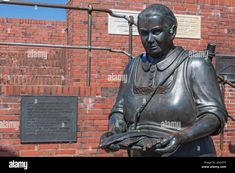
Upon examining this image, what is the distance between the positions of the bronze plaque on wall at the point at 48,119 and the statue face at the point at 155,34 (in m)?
2.38

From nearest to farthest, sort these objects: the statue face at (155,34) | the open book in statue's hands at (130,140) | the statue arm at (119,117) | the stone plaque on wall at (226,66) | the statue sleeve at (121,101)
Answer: the open book in statue's hands at (130,140) < the statue face at (155,34) < the statue arm at (119,117) < the statue sleeve at (121,101) < the stone plaque on wall at (226,66)

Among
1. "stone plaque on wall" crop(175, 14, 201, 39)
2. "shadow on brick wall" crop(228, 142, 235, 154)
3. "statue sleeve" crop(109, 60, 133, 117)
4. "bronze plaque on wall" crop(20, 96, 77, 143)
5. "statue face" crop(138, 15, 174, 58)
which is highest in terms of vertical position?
"stone plaque on wall" crop(175, 14, 201, 39)

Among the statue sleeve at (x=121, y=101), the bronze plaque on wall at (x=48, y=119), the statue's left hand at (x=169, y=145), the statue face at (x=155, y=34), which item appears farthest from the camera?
the bronze plaque on wall at (x=48, y=119)

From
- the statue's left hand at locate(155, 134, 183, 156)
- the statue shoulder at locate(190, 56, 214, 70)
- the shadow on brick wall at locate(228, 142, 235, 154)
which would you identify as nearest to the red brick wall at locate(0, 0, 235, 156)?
the shadow on brick wall at locate(228, 142, 235, 154)

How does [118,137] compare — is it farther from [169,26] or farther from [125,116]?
[169,26]

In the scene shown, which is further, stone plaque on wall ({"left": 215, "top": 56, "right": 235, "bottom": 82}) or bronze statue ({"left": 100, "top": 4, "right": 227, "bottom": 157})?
stone plaque on wall ({"left": 215, "top": 56, "right": 235, "bottom": 82})

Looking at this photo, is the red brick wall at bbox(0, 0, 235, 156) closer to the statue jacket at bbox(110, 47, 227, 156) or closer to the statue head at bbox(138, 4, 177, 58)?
the statue jacket at bbox(110, 47, 227, 156)

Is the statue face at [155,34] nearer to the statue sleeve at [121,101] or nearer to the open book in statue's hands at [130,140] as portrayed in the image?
the statue sleeve at [121,101]

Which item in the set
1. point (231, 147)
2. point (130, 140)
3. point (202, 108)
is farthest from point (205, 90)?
point (231, 147)

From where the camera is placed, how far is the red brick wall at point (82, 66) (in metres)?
4.92

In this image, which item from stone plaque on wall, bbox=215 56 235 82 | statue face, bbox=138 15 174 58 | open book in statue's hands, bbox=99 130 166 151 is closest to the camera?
open book in statue's hands, bbox=99 130 166 151

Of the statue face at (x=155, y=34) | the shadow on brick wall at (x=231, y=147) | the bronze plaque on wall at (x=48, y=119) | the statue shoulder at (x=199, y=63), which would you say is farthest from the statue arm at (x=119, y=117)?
the shadow on brick wall at (x=231, y=147)

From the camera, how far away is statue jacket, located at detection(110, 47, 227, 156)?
2.74 meters
